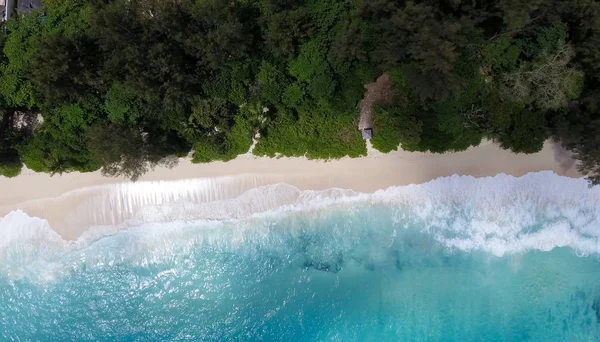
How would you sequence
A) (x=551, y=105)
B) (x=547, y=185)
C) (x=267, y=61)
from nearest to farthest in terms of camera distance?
(x=551, y=105), (x=267, y=61), (x=547, y=185)

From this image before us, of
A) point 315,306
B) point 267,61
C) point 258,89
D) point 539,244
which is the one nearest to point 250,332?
point 315,306

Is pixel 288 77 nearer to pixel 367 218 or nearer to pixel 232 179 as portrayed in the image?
pixel 232 179

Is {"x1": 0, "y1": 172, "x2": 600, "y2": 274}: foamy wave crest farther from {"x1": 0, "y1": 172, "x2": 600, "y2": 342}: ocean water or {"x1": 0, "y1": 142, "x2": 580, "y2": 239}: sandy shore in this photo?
{"x1": 0, "y1": 142, "x2": 580, "y2": 239}: sandy shore

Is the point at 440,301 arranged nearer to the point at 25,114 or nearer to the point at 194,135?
the point at 194,135

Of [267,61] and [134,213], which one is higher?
[267,61]

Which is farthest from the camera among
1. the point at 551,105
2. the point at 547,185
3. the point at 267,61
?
the point at 547,185

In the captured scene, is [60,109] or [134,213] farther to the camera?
[134,213]

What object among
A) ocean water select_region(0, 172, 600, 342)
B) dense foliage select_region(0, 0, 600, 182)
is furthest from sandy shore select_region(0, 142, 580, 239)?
dense foliage select_region(0, 0, 600, 182)
